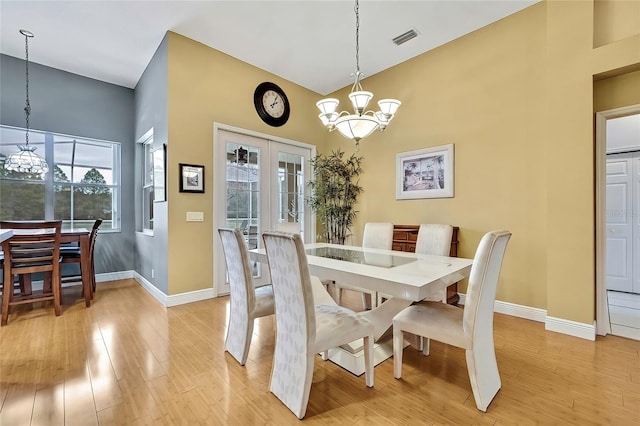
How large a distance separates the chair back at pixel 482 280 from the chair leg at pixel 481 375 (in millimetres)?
98

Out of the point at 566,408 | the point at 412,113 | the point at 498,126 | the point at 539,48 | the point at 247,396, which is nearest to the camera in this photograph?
the point at 566,408

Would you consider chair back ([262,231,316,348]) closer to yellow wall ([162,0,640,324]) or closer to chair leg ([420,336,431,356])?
chair leg ([420,336,431,356])

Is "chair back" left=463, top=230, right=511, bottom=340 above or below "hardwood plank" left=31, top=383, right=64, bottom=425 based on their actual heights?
above

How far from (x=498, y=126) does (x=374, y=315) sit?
2586 millimetres

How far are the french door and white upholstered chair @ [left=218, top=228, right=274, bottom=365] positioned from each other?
4.00 feet

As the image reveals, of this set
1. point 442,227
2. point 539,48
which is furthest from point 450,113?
point 442,227

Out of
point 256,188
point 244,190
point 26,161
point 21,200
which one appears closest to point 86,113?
point 26,161

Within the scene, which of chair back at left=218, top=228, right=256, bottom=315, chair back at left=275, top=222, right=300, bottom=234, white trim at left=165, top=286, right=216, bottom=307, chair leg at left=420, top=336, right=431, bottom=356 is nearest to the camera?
chair back at left=218, top=228, right=256, bottom=315

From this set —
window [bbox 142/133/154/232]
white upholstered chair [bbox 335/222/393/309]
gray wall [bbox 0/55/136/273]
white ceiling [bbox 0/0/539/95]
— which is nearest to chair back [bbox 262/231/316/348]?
white upholstered chair [bbox 335/222/393/309]

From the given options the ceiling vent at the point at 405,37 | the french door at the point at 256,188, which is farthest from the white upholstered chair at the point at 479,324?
the ceiling vent at the point at 405,37

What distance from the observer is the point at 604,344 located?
96.3 inches

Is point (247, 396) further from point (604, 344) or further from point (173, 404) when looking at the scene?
point (604, 344)

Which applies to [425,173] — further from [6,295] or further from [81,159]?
[81,159]

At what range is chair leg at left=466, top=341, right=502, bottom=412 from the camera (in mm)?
1606
